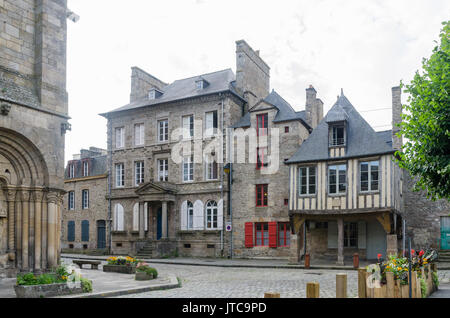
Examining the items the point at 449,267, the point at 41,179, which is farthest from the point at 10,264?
the point at 449,267

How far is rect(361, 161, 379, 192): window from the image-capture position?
1955cm

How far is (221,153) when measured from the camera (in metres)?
25.2

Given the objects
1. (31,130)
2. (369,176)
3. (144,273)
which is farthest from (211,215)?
(31,130)

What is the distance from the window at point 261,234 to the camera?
942 inches

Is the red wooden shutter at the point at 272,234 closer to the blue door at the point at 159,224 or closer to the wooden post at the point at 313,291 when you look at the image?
the blue door at the point at 159,224

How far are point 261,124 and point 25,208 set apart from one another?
14.3 meters

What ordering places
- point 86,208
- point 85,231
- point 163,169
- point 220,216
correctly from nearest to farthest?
point 220,216
point 163,169
point 85,231
point 86,208

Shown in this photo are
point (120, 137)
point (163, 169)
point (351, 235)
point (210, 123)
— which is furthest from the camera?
point (120, 137)

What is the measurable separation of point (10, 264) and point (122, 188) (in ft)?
52.4

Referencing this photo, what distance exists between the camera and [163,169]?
88.6ft

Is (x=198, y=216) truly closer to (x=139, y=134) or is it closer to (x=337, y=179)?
(x=139, y=134)

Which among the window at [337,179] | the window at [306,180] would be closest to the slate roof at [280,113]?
the window at [306,180]

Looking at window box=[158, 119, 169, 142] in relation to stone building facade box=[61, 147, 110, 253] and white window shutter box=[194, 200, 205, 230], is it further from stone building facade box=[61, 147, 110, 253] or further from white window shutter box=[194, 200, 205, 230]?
stone building facade box=[61, 147, 110, 253]
